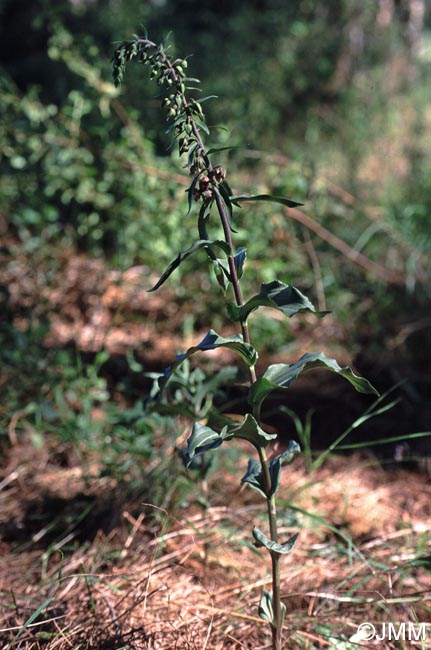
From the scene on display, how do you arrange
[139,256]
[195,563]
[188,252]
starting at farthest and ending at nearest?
[139,256], [195,563], [188,252]

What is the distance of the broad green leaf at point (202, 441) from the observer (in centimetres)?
117

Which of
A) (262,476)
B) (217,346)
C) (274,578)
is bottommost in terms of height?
(274,578)

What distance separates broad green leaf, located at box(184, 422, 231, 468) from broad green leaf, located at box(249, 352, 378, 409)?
0.11 m

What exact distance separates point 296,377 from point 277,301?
155 millimetres

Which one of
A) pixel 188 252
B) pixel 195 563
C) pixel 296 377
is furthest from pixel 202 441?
pixel 195 563

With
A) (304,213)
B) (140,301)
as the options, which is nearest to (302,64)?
(304,213)

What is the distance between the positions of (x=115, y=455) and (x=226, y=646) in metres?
0.84

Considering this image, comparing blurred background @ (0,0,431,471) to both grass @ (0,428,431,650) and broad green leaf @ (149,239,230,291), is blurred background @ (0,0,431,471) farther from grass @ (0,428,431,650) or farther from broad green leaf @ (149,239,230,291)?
broad green leaf @ (149,239,230,291)

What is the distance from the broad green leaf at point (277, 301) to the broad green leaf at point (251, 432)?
20 centimetres

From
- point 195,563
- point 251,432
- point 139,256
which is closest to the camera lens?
point 251,432

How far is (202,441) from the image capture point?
3.95 ft

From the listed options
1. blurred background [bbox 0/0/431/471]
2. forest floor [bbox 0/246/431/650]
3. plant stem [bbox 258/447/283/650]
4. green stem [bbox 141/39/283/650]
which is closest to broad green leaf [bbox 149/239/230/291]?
green stem [bbox 141/39/283/650]

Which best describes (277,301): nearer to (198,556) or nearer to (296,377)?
(296,377)

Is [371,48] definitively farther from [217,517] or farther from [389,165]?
[217,517]
